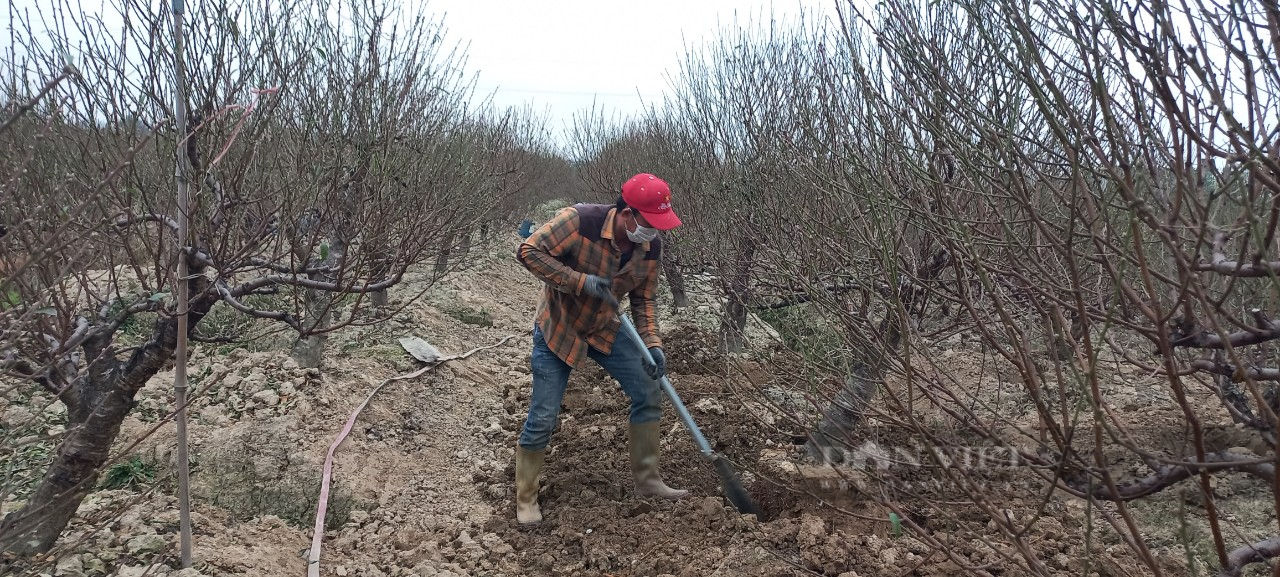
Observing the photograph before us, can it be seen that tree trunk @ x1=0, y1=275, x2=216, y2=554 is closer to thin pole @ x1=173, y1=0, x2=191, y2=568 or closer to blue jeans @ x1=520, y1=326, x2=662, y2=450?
thin pole @ x1=173, y1=0, x2=191, y2=568

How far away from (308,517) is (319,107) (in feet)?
8.39

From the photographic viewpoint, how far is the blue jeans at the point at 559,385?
10.6 feet

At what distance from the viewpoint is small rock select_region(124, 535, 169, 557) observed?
2.72 m

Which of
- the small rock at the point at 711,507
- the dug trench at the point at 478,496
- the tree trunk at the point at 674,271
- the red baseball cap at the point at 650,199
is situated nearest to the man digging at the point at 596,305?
the red baseball cap at the point at 650,199

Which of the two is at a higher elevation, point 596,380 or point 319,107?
point 319,107

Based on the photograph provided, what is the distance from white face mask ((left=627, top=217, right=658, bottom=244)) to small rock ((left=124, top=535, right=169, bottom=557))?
235 cm

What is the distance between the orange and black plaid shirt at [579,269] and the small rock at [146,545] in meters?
1.79

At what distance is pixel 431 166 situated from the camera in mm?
5371

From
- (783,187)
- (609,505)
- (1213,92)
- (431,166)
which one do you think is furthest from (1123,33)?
(431,166)

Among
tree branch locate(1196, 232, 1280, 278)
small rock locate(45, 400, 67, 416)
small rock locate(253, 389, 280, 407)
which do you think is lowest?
small rock locate(45, 400, 67, 416)

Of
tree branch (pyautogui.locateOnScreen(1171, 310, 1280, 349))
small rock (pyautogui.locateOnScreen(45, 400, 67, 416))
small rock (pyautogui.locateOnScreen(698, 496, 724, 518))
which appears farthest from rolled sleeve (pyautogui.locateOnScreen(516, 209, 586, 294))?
small rock (pyautogui.locateOnScreen(45, 400, 67, 416))

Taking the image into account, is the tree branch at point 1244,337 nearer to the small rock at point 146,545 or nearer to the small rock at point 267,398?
the small rock at point 146,545

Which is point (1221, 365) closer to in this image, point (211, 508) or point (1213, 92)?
point (1213, 92)

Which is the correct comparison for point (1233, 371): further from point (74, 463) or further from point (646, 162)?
point (646, 162)
